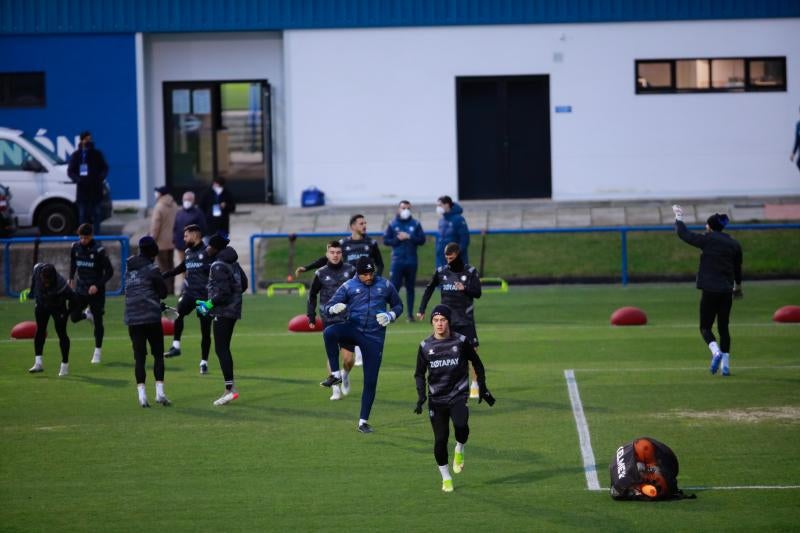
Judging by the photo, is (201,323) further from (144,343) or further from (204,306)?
(144,343)

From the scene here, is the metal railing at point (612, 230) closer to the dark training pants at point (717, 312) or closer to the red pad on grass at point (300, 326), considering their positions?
the red pad on grass at point (300, 326)

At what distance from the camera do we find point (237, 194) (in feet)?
130

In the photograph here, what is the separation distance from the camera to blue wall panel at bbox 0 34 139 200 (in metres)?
38.0

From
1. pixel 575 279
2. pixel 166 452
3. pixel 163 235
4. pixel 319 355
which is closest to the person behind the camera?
pixel 166 452

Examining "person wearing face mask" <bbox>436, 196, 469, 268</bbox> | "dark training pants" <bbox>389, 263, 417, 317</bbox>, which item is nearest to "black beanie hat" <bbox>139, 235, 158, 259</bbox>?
"dark training pants" <bbox>389, 263, 417, 317</bbox>

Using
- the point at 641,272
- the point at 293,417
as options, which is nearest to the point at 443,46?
the point at 641,272

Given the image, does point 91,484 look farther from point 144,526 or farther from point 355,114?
point 355,114

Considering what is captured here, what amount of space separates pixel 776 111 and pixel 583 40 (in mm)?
5587

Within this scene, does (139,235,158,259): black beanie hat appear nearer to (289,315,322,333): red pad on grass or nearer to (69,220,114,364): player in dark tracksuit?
(69,220,114,364): player in dark tracksuit

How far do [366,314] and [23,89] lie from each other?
24.2m

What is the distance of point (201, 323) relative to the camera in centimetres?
2047

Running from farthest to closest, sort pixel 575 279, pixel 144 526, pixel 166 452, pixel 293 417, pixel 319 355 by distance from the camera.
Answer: pixel 575 279 → pixel 319 355 → pixel 293 417 → pixel 166 452 → pixel 144 526

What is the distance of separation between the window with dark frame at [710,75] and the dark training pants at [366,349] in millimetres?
22898

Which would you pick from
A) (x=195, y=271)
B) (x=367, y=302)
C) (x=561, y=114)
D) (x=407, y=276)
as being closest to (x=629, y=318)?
(x=407, y=276)
